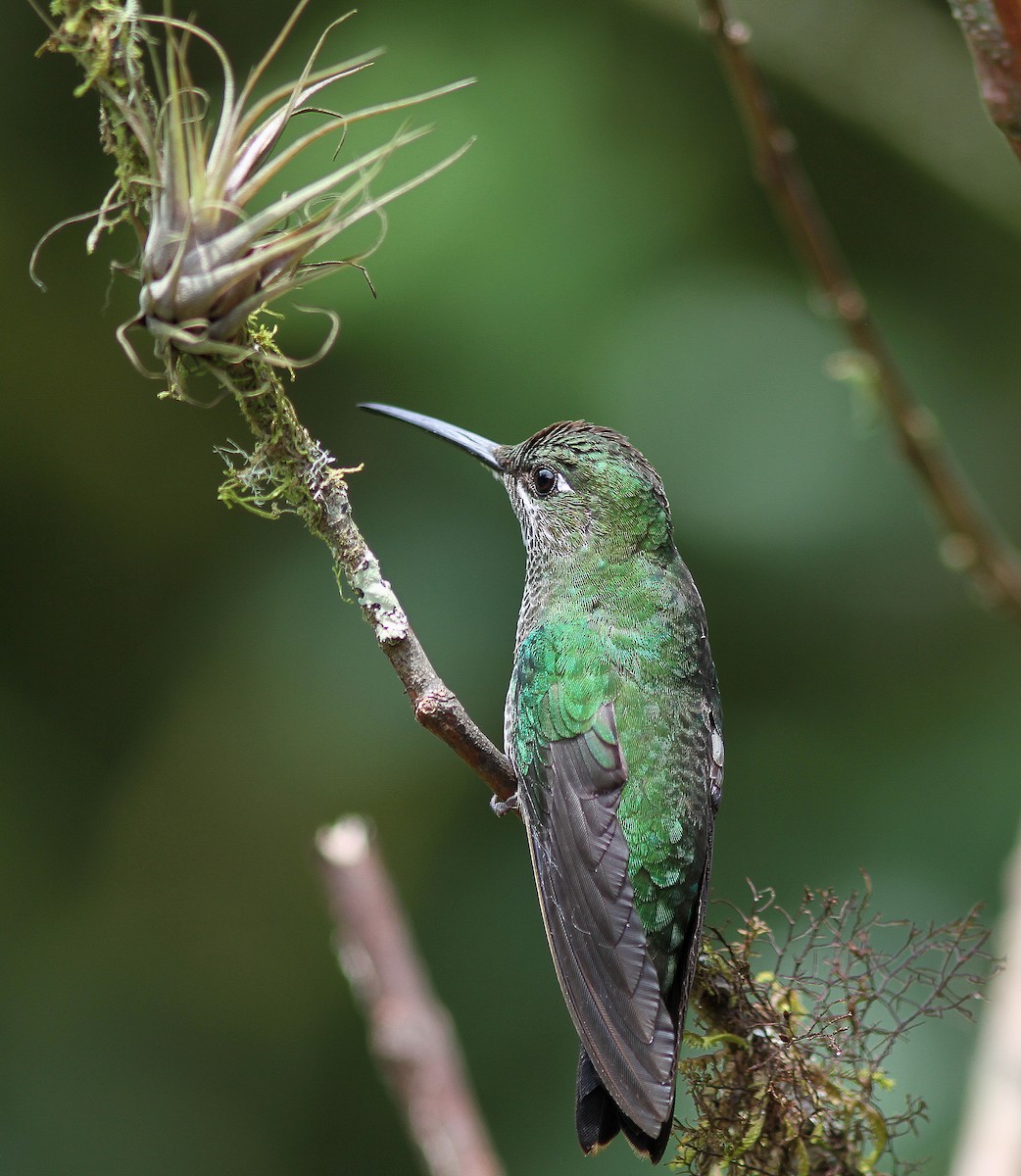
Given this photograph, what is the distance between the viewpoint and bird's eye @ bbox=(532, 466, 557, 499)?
320cm

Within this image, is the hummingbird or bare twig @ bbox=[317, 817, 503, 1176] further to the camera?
bare twig @ bbox=[317, 817, 503, 1176]

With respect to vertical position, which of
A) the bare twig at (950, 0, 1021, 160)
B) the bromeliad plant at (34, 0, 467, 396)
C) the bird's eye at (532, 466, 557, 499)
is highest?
the bromeliad plant at (34, 0, 467, 396)

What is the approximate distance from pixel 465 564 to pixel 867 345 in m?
1.85

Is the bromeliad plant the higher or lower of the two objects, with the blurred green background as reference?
higher

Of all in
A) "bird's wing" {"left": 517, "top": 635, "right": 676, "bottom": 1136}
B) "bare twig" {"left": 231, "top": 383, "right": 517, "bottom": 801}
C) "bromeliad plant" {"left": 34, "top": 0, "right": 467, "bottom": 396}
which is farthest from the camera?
"bird's wing" {"left": 517, "top": 635, "right": 676, "bottom": 1136}

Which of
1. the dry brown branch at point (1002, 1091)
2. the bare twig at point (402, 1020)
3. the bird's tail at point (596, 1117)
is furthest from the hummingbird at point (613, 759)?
the dry brown branch at point (1002, 1091)

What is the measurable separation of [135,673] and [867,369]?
2.95 m

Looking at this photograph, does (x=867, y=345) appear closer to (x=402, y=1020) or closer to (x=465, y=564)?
(x=402, y=1020)

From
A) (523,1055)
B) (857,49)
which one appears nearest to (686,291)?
(857,49)

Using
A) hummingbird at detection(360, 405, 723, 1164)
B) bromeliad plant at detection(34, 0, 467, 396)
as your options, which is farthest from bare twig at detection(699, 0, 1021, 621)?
bromeliad plant at detection(34, 0, 467, 396)

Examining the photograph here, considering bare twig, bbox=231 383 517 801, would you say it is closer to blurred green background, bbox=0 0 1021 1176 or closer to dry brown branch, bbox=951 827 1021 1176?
dry brown branch, bbox=951 827 1021 1176

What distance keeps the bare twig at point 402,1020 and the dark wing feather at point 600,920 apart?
0.41 meters

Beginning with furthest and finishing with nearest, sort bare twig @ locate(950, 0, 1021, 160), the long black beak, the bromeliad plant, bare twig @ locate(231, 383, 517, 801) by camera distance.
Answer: the long black beak
bare twig @ locate(231, 383, 517, 801)
the bromeliad plant
bare twig @ locate(950, 0, 1021, 160)

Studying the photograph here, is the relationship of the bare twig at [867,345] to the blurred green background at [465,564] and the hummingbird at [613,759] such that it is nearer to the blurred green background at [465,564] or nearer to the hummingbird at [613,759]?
the hummingbird at [613,759]
